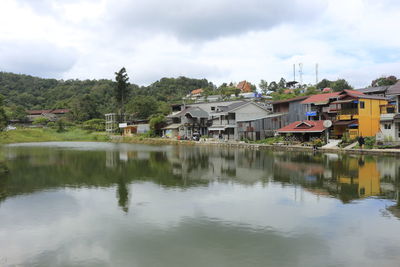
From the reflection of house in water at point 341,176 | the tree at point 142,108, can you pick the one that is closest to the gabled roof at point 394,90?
the reflection of house in water at point 341,176

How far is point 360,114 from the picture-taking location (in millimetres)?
29141

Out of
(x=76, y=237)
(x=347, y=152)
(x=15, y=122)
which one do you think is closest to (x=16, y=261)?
(x=76, y=237)

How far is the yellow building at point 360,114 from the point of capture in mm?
29141

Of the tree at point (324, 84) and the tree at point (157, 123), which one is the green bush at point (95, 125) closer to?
the tree at point (157, 123)

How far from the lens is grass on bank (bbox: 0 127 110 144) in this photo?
54537 millimetres

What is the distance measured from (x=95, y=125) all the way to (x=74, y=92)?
33.8m

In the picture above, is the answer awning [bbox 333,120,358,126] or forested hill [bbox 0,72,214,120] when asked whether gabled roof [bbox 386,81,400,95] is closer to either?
awning [bbox 333,120,358,126]

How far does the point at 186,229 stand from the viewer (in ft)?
28.8

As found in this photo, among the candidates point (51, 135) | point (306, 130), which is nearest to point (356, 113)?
point (306, 130)

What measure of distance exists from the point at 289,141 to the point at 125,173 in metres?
19.7

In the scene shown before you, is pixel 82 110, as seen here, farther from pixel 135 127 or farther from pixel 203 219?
pixel 203 219

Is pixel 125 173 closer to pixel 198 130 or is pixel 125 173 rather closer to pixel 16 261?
pixel 16 261

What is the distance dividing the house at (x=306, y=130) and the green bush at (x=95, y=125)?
4254cm

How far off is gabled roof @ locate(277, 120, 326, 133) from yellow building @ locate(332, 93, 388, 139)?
1.74 m
